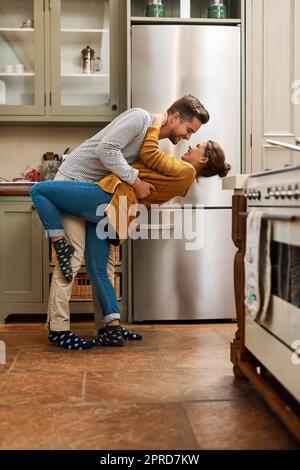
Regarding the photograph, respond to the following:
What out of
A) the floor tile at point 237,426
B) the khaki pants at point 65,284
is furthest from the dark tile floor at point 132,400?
the khaki pants at point 65,284

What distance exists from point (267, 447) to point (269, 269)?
19.4 inches

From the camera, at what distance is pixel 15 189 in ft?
11.5

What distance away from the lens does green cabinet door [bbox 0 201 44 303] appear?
3.52 metres

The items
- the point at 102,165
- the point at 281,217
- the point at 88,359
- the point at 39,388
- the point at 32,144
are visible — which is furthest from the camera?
the point at 32,144

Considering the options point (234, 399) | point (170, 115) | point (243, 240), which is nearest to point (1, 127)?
point (170, 115)

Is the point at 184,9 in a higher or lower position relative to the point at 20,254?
higher

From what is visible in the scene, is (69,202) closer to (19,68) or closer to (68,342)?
(68,342)

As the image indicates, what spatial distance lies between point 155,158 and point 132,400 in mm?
1149

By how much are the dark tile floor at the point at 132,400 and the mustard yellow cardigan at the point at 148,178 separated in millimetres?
616

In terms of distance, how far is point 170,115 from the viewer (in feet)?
9.21

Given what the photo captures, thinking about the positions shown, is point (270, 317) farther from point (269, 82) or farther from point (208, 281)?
point (269, 82)

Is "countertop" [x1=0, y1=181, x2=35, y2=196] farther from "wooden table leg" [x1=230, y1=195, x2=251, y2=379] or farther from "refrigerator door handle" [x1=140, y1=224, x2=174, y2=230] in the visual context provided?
"wooden table leg" [x1=230, y1=195, x2=251, y2=379]

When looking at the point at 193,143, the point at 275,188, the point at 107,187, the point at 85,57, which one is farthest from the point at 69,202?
the point at 85,57

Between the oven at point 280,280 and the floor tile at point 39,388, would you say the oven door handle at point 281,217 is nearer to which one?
the oven at point 280,280
